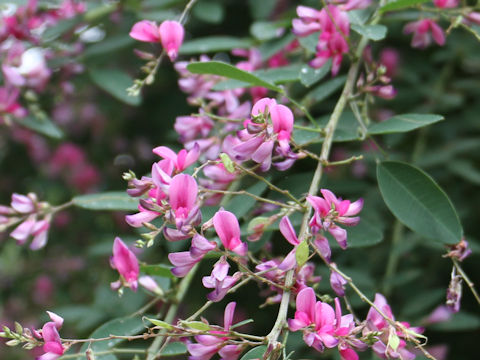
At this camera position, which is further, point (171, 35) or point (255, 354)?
point (171, 35)

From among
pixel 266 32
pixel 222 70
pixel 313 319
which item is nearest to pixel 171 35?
pixel 222 70

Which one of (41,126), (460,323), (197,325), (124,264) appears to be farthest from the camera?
(41,126)

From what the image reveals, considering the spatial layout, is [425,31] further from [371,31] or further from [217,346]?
[217,346]

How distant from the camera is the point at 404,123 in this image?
1.08m

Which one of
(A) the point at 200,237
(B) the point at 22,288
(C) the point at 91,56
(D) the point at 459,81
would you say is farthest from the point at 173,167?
(B) the point at 22,288

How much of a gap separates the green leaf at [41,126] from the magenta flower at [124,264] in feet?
2.13

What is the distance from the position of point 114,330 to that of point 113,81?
818mm

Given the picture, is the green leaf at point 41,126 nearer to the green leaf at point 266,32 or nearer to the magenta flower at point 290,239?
the green leaf at point 266,32

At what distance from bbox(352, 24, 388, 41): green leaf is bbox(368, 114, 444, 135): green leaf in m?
0.15

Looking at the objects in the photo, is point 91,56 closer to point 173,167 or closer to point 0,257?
point 173,167

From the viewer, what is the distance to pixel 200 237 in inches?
32.3

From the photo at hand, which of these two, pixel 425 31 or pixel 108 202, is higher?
pixel 425 31

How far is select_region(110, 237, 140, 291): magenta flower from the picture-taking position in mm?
→ 1010

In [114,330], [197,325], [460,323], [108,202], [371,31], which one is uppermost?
[371,31]
